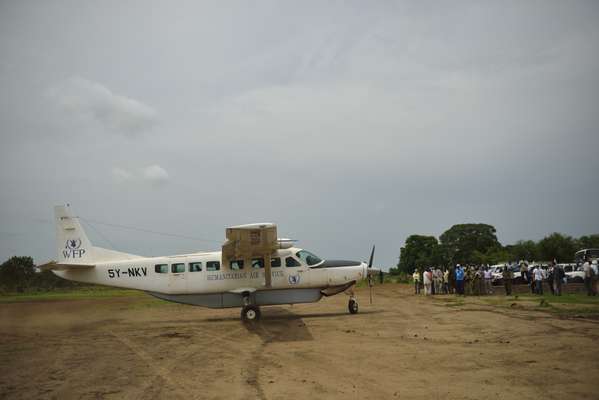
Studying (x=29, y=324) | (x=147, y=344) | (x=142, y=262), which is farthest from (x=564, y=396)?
(x=29, y=324)

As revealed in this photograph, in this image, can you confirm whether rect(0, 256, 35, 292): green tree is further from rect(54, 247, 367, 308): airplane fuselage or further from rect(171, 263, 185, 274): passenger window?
rect(171, 263, 185, 274): passenger window

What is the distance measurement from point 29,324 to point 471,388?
17195 mm

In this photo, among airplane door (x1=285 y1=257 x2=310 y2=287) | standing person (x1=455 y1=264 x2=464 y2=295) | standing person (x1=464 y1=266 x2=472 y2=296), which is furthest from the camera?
standing person (x1=464 y1=266 x2=472 y2=296)

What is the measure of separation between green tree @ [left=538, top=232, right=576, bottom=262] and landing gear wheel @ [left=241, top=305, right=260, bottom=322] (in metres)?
59.1

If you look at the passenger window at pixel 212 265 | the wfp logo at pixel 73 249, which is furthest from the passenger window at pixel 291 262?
the wfp logo at pixel 73 249

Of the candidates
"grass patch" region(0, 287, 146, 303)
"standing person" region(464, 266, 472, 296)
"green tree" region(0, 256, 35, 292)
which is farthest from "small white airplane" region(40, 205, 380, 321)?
"green tree" region(0, 256, 35, 292)

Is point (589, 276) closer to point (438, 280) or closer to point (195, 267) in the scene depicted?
point (438, 280)

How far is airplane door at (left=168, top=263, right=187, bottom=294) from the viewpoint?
16.0m

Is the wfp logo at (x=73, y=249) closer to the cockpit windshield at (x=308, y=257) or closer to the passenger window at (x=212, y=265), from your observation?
the passenger window at (x=212, y=265)

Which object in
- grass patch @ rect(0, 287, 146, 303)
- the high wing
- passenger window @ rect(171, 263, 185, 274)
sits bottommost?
grass patch @ rect(0, 287, 146, 303)

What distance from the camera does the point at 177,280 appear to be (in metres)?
16.0

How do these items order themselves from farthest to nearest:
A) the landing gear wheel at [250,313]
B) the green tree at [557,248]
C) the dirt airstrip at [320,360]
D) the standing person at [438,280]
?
the green tree at [557,248], the standing person at [438,280], the landing gear wheel at [250,313], the dirt airstrip at [320,360]

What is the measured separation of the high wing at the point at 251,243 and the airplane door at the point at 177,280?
175 cm

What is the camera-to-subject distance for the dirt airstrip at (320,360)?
20.9ft
